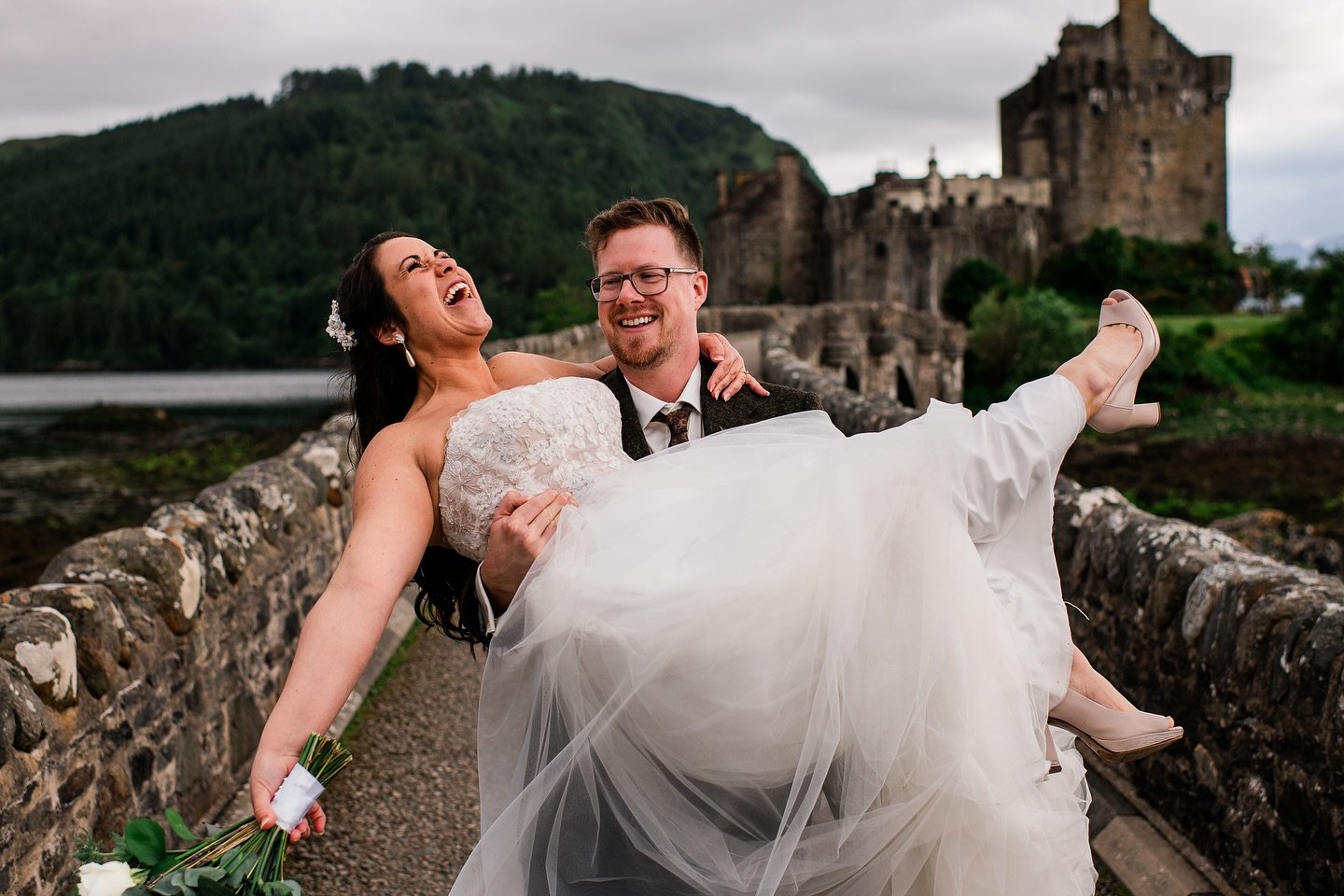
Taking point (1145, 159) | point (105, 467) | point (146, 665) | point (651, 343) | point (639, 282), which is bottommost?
point (105, 467)

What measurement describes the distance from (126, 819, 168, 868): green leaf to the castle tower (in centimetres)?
6094

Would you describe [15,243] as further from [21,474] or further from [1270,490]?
[1270,490]

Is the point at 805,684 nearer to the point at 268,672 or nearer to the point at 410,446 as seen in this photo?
the point at 410,446

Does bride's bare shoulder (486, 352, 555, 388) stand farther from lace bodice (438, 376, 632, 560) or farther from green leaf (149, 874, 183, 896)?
green leaf (149, 874, 183, 896)

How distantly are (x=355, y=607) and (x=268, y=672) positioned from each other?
3106 millimetres

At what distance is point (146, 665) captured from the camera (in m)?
3.77

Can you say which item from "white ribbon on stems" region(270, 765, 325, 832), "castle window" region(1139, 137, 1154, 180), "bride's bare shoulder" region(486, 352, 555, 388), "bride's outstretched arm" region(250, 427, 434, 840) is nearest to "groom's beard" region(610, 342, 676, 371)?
"bride's bare shoulder" region(486, 352, 555, 388)

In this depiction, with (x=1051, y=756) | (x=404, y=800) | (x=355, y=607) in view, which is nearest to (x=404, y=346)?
(x=355, y=607)

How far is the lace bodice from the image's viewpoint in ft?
9.38

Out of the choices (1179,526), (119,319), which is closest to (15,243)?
(119,319)

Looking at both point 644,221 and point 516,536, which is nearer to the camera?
point 516,536

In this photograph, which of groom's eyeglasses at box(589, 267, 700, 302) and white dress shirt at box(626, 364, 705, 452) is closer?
groom's eyeglasses at box(589, 267, 700, 302)

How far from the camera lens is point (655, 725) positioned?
2488mm

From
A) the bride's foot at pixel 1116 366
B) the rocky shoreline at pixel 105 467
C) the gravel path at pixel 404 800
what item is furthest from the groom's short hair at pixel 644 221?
the rocky shoreline at pixel 105 467
